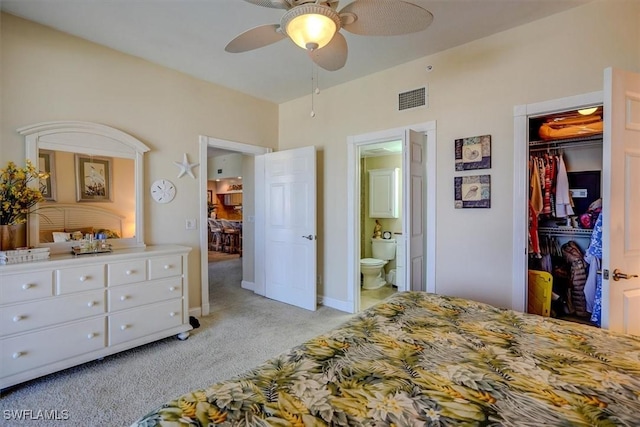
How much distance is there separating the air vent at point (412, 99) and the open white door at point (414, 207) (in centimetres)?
32

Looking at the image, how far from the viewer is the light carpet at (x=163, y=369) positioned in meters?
1.91

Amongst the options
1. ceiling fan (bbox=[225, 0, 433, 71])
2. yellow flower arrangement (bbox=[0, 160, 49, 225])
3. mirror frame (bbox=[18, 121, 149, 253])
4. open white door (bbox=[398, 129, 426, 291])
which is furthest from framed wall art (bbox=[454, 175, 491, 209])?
yellow flower arrangement (bbox=[0, 160, 49, 225])

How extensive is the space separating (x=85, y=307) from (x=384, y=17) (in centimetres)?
292

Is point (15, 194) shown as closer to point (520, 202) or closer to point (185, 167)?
point (185, 167)

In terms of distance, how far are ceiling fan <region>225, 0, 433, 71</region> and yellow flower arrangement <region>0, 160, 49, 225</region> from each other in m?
2.01

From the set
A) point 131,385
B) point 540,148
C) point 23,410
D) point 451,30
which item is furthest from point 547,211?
point 23,410

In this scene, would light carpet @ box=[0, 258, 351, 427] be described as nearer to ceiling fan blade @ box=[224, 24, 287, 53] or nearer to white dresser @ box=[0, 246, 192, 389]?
white dresser @ box=[0, 246, 192, 389]

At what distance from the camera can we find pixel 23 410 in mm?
1881

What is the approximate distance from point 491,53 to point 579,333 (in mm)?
2375

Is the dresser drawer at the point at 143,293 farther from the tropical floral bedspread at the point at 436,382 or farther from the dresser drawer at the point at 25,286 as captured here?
the tropical floral bedspread at the point at 436,382

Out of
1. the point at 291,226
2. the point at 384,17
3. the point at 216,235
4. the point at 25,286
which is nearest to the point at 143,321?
the point at 25,286

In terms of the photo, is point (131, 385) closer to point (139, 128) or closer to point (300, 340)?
point (300, 340)

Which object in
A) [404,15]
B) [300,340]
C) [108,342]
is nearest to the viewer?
[404,15]

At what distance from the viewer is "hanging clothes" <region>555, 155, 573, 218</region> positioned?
3.12 m
